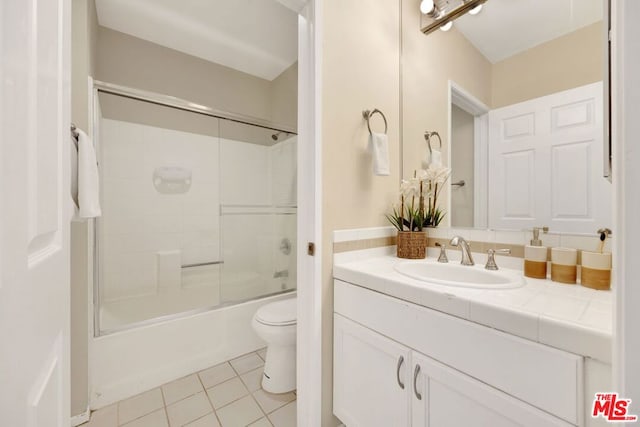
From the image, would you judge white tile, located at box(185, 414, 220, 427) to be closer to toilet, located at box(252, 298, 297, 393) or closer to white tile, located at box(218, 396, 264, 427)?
white tile, located at box(218, 396, 264, 427)

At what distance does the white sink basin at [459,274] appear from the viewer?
3.26 feet

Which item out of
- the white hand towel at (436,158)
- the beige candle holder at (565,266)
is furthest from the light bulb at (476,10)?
the beige candle holder at (565,266)

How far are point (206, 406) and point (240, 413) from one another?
21 centimetres

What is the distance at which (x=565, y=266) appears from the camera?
0.94 metres

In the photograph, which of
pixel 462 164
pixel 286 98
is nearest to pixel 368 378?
pixel 462 164

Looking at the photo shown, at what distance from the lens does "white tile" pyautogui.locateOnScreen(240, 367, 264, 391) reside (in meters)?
1.60

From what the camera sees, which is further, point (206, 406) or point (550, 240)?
point (206, 406)

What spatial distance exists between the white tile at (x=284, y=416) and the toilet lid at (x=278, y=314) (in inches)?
17.3

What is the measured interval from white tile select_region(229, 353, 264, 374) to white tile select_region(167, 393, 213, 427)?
29 cm

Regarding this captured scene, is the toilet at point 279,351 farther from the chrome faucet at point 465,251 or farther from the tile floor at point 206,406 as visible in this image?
the chrome faucet at point 465,251

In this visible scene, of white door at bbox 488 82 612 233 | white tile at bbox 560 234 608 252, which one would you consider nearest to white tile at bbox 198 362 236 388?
white door at bbox 488 82 612 233

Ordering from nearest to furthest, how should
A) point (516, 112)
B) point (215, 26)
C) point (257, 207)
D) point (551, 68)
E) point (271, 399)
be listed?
1. point (551, 68)
2. point (516, 112)
3. point (271, 399)
4. point (215, 26)
5. point (257, 207)

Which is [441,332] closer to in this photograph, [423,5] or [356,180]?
[356,180]

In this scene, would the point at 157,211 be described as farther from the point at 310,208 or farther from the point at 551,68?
the point at 551,68
